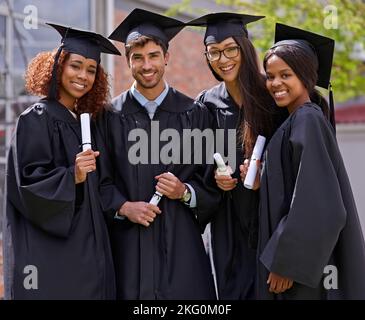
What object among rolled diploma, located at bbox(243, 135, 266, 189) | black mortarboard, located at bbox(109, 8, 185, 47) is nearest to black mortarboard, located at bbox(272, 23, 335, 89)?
rolled diploma, located at bbox(243, 135, 266, 189)

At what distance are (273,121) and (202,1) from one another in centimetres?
594

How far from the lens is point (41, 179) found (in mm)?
3445

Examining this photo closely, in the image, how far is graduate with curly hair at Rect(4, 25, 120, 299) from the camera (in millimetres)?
3459

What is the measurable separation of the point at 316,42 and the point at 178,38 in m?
5.90

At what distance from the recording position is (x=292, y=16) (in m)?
7.51

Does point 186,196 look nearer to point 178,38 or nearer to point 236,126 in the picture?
point 236,126

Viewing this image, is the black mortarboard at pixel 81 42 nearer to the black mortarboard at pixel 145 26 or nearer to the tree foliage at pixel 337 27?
the black mortarboard at pixel 145 26

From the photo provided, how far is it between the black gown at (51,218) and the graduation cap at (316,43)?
114 centimetres

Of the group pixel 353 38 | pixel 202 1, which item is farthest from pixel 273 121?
pixel 202 1

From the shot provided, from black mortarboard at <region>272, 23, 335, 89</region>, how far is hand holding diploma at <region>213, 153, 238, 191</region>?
62cm
